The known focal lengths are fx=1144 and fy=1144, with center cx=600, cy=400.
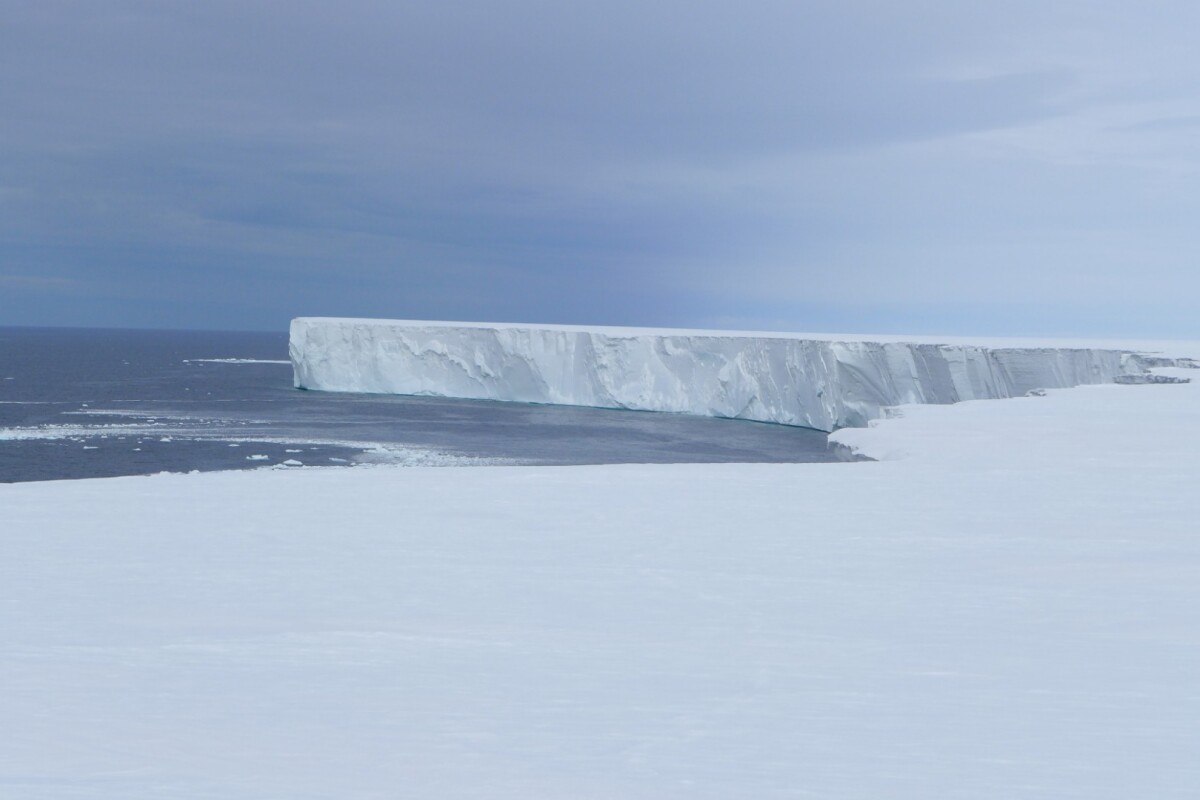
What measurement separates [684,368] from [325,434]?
11766 mm

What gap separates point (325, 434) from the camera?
2622 centimetres

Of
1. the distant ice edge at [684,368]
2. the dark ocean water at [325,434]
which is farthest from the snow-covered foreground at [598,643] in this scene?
the distant ice edge at [684,368]

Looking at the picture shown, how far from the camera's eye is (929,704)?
3492mm

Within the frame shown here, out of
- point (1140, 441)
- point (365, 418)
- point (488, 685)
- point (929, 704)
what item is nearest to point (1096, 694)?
point (929, 704)

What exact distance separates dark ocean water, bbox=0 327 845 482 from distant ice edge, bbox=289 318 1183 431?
2.37ft

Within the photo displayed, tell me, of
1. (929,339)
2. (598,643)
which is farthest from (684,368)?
(598,643)

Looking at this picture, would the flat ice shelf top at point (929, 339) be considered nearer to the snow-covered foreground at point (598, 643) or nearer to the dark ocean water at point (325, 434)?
the dark ocean water at point (325, 434)

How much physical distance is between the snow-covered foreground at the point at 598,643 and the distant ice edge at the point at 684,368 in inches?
637

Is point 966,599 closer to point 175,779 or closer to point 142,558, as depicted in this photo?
point 175,779

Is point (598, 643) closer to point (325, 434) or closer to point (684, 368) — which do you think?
point (325, 434)

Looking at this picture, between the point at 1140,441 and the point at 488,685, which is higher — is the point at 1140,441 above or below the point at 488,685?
above

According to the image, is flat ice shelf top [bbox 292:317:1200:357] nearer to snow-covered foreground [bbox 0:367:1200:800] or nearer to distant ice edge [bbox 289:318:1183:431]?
distant ice edge [bbox 289:318:1183:431]

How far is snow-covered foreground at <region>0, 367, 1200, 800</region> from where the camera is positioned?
297 cm

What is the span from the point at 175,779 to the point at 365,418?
28.6m
